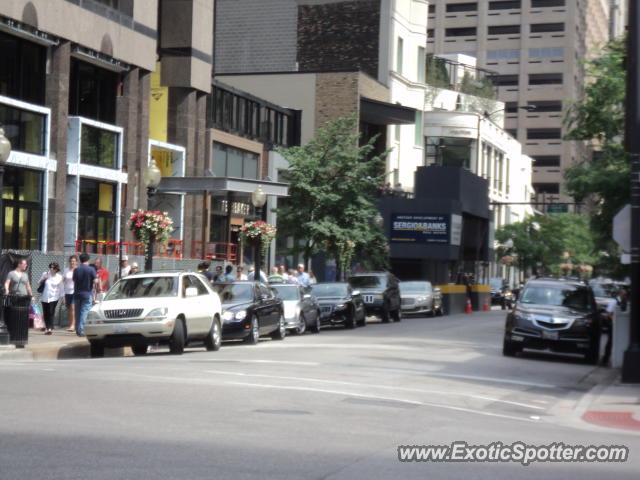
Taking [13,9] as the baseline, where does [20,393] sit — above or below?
below

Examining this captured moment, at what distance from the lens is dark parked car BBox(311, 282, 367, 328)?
35.6 meters

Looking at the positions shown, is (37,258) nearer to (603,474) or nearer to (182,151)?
(182,151)

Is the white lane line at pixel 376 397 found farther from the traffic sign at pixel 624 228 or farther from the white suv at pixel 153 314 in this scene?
the traffic sign at pixel 624 228

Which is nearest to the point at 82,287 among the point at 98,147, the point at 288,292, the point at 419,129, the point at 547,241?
the point at 288,292

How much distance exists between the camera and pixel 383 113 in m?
60.0

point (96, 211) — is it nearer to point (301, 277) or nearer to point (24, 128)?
point (24, 128)

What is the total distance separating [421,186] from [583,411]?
4579 centimetres

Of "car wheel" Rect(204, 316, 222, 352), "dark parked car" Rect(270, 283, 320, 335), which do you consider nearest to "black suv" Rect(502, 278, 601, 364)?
"car wheel" Rect(204, 316, 222, 352)

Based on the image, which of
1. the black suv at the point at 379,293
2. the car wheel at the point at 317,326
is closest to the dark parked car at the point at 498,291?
the black suv at the point at 379,293

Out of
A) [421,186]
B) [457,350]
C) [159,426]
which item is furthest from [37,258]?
[421,186]

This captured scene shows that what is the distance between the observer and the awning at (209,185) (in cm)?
3956

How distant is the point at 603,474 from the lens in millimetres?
9547

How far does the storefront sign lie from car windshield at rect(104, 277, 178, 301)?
35.5 metres

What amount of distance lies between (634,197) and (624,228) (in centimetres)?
72
